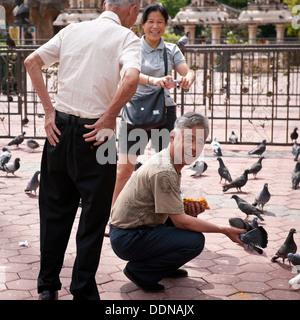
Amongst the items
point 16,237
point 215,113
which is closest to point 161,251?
point 16,237

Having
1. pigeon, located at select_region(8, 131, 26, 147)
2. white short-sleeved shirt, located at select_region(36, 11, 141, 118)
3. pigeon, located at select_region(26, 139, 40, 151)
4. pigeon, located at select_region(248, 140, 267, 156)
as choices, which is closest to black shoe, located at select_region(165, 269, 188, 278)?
white short-sleeved shirt, located at select_region(36, 11, 141, 118)

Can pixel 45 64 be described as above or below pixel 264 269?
above

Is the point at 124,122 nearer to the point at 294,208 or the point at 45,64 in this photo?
the point at 45,64

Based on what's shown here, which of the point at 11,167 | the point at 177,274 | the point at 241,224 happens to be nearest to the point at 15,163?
the point at 11,167

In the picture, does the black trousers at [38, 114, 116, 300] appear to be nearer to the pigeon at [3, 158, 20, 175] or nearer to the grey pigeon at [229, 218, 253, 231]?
the grey pigeon at [229, 218, 253, 231]

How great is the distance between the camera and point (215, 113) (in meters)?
14.9

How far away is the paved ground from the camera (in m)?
4.08

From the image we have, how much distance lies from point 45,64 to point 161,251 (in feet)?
4.64

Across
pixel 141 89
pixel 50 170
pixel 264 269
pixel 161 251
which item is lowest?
pixel 264 269

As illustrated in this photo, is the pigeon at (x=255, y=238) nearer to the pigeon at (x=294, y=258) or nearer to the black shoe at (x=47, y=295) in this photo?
the pigeon at (x=294, y=258)

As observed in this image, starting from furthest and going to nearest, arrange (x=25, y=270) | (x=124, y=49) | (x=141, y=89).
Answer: (x=141, y=89) → (x=25, y=270) → (x=124, y=49)

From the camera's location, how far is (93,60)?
138 inches

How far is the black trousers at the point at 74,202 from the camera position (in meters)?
3.57

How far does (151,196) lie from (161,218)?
224mm
